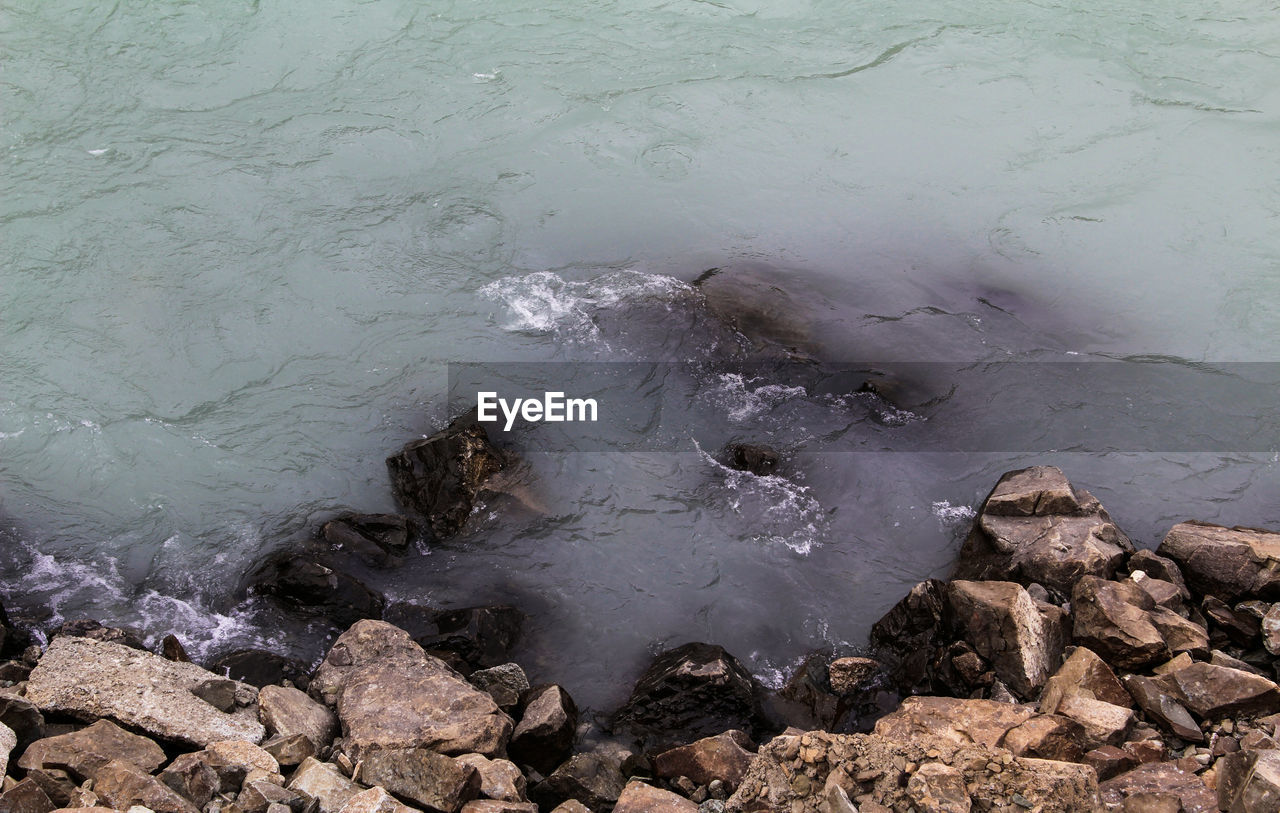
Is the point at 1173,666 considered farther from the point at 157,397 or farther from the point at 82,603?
the point at 157,397

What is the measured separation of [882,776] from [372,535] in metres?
4.36

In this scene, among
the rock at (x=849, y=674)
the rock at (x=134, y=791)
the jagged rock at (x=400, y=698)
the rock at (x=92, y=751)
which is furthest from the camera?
the rock at (x=849, y=674)

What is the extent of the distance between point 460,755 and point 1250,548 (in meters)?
5.68

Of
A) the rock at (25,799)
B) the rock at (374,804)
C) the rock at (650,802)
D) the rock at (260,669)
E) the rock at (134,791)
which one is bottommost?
the rock at (260,669)

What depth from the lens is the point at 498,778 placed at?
19.1ft

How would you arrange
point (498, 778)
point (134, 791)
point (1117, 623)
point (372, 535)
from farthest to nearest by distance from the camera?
1. point (372, 535)
2. point (1117, 623)
3. point (498, 778)
4. point (134, 791)

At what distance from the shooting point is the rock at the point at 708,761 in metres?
5.96

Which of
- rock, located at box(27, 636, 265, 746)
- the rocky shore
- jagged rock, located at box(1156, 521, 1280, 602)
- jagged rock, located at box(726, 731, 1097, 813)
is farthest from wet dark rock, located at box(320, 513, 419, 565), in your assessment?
jagged rock, located at box(1156, 521, 1280, 602)

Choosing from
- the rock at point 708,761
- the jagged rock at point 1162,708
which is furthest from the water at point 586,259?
the jagged rock at point 1162,708

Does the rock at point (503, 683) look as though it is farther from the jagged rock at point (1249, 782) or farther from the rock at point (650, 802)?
the jagged rock at point (1249, 782)

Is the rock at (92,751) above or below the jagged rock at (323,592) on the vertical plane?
above

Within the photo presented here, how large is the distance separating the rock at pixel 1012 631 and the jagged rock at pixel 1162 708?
537 millimetres

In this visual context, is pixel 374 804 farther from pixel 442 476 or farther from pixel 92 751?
pixel 442 476

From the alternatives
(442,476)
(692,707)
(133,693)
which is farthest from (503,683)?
(133,693)
